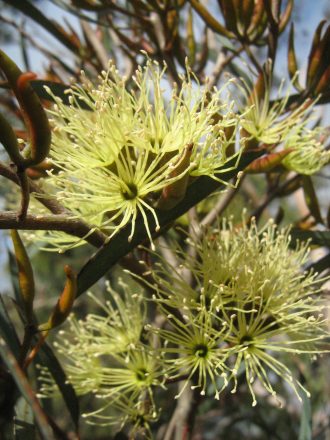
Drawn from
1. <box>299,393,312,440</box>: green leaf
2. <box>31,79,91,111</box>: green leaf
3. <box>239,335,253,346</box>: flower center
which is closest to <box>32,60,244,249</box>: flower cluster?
<box>31,79,91,111</box>: green leaf

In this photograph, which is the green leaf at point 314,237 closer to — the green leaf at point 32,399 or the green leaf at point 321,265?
the green leaf at point 321,265

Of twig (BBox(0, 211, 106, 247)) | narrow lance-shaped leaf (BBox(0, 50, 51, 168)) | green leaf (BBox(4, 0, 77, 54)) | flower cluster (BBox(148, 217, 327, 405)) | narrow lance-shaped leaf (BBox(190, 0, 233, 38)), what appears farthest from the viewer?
green leaf (BBox(4, 0, 77, 54))

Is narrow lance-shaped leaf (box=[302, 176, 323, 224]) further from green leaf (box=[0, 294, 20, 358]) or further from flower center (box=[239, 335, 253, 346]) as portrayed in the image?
green leaf (box=[0, 294, 20, 358])

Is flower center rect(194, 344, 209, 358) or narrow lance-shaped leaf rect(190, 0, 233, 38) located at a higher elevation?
narrow lance-shaped leaf rect(190, 0, 233, 38)

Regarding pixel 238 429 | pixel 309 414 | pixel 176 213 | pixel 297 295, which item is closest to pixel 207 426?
pixel 238 429

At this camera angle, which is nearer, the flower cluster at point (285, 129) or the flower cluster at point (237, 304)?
the flower cluster at point (237, 304)

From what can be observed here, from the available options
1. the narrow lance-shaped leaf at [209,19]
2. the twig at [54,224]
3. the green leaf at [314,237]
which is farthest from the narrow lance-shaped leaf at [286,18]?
the twig at [54,224]

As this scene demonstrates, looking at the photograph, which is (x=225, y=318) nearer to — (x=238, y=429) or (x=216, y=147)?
(x=216, y=147)
